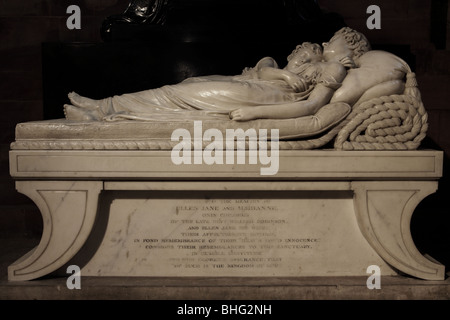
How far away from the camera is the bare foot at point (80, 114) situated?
3368 millimetres

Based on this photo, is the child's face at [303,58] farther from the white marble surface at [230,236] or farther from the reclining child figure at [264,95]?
the white marble surface at [230,236]

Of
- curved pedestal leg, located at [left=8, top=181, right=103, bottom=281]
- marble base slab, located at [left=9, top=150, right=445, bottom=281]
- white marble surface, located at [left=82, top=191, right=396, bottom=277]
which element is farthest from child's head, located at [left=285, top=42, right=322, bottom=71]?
curved pedestal leg, located at [left=8, top=181, right=103, bottom=281]

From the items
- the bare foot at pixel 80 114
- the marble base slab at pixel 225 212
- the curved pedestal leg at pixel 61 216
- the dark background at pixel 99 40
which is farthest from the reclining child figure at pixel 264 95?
the dark background at pixel 99 40

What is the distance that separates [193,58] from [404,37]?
6.06ft

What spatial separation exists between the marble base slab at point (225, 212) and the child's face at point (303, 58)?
2.66ft

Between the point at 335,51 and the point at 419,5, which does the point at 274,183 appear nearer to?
the point at 335,51

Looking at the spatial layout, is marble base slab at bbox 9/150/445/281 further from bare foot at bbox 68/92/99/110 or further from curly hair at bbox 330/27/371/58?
curly hair at bbox 330/27/371/58

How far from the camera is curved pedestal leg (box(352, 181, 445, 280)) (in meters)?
3.11

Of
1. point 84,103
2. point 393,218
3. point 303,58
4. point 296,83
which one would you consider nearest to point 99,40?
point 84,103

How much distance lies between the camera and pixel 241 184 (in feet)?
10.2

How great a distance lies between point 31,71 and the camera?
187 inches

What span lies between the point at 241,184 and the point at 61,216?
39.8 inches
